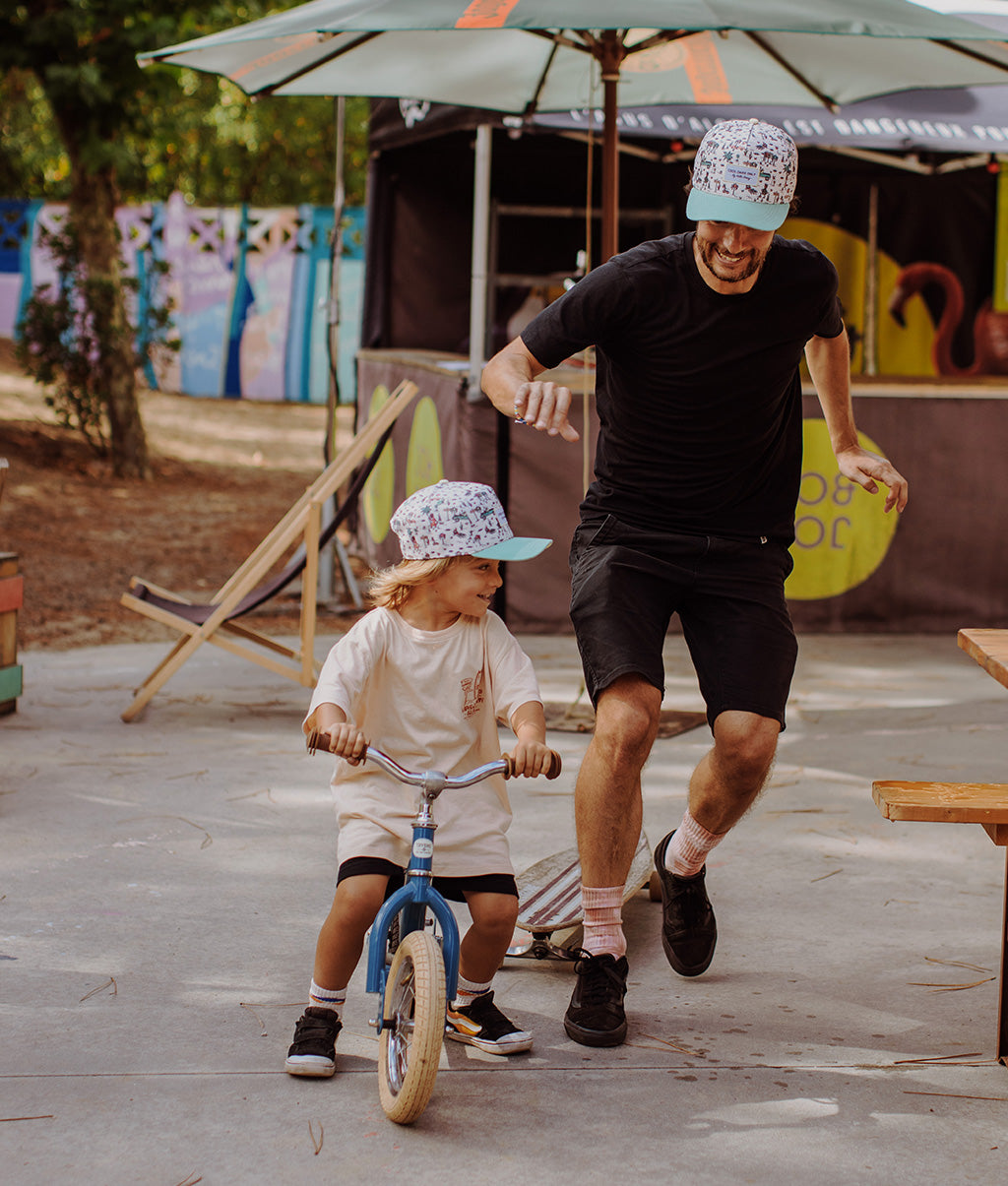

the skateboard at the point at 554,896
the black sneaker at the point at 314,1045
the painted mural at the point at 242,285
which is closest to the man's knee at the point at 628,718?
the skateboard at the point at 554,896

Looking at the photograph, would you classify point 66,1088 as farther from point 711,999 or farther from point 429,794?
point 711,999

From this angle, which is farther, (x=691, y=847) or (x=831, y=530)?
(x=831, y=530)

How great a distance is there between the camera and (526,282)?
35.1 ft

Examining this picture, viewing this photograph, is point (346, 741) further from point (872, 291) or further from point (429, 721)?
point (872, 291)

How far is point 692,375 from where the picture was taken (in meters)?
3.28

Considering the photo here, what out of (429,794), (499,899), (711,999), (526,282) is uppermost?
(526,282)

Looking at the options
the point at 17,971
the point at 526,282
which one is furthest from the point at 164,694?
the point at 526,282

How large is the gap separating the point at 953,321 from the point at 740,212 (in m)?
8.85

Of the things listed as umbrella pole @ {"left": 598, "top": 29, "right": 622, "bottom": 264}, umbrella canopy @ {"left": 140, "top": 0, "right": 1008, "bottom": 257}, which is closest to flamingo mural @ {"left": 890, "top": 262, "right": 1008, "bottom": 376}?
umbrella canopy @ {"left": 140, "top": 0, "right": 1008, "bottom": 257}

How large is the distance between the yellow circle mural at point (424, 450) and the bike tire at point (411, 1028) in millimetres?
5308

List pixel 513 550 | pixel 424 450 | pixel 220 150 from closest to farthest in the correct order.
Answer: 1. pixel 513 550
2. pixel 424 450
3. pixel 220 150

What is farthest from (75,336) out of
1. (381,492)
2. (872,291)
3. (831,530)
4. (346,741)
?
(346,741)

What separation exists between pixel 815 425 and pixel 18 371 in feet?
43.2

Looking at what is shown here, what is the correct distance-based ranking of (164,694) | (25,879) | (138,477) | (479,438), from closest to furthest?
1. (25,879)
2. (164,694)
3. (479,438)
4. (138,477)
